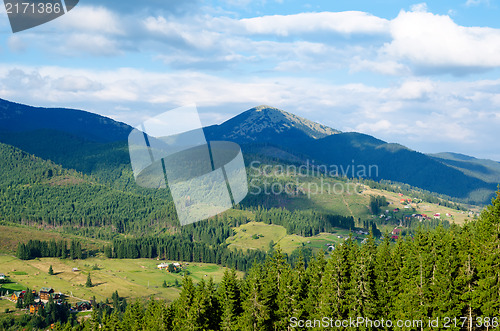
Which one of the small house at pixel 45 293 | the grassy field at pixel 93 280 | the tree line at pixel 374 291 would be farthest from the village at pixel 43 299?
the tree line at pixel 374 291

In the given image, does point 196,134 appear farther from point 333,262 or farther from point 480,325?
point 480,325

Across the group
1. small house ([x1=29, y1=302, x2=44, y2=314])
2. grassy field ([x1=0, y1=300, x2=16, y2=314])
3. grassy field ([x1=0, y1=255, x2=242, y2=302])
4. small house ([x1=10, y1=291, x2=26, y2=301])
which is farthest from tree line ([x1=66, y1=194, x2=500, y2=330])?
small house ([x1=10, y1=291, x2=26, y2=301])

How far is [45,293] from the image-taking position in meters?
143

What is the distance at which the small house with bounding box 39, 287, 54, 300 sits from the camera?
463ft

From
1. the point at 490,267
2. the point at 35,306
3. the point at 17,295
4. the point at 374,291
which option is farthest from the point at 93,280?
the point at 490,267

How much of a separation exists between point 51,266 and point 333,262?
170 m

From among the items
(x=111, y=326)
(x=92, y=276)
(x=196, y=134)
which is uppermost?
(x=196, y=134)

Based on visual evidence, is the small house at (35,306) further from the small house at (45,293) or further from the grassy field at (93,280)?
the grassy field at (93,280)

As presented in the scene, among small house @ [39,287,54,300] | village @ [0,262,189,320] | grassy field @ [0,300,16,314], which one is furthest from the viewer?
small house @ [39,287,54,300]

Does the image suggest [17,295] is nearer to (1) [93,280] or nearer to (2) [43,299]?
(2) [43,299]

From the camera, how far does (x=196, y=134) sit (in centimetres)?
2511

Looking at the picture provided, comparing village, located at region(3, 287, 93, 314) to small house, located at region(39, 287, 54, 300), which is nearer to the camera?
village, located at region(3, 287, 93, 314)

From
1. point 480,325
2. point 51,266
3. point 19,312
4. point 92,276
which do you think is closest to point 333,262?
point 480,325
